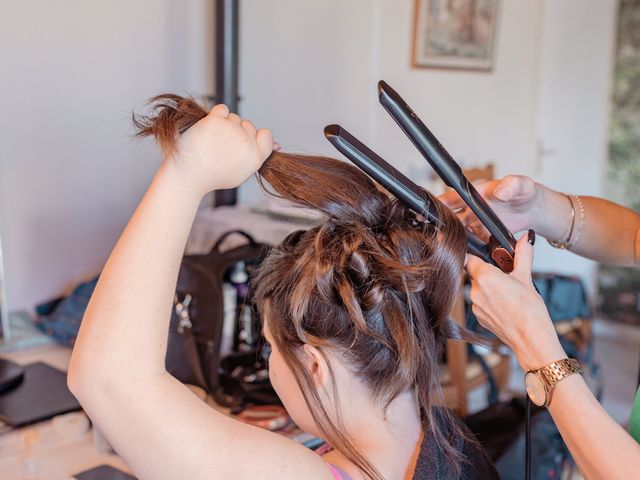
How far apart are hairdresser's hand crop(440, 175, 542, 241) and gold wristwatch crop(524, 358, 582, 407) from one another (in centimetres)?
23

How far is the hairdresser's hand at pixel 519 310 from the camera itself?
2.53 ft

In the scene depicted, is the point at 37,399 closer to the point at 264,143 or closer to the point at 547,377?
the point at 264,143

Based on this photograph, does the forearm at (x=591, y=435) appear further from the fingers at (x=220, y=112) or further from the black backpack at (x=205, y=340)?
the black backpack at (x=205, y=340)

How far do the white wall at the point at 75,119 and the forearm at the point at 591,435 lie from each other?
1.20 m

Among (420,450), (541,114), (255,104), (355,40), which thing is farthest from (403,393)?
(541,114)

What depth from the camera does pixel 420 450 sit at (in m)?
0.87

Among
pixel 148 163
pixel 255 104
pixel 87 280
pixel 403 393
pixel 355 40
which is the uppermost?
pixel 355 40

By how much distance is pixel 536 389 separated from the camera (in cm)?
78

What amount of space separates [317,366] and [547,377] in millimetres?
244

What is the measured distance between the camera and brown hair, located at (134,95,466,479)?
0.83 meters

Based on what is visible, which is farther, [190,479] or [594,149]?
[594,149]

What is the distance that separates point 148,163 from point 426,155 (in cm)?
115

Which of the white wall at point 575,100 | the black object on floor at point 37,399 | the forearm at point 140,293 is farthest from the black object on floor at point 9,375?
the white wall at point 575,100

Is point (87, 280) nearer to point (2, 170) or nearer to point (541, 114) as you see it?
point (2, 170)
